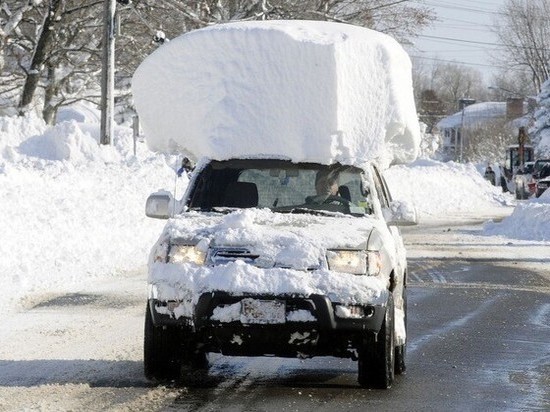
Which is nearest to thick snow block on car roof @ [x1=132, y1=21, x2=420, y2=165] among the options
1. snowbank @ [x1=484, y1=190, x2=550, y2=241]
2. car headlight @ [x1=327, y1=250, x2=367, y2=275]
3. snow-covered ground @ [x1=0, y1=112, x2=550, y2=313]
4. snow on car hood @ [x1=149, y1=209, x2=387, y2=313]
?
snow on car hood @ [x1=149, y1=209, x2=387, y2=313]

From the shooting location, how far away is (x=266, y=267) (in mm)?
9188

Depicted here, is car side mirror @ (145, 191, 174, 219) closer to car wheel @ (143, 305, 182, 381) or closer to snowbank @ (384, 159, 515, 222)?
car wheel @ (143, 305, 182, 381)

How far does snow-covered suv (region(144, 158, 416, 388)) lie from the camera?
905cm

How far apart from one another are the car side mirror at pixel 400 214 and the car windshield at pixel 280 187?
161 mm

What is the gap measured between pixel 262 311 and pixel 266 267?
11.5 inches

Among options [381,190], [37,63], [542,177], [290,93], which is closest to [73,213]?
[290,93]

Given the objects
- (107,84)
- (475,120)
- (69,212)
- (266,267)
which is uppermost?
(475,120)

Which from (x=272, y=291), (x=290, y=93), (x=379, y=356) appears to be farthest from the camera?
(x=290, y=93)

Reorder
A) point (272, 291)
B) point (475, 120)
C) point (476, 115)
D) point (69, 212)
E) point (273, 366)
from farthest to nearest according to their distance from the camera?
1. point (476, 115)
2. point (475, 120)
3. point (69, 212)
4. point (273, 366)
5. point (272, 291)

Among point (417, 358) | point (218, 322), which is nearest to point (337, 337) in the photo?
point (218, 322)

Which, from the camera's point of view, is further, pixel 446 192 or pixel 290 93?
pixel 446 192

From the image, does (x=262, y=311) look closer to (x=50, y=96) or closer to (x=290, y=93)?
(x=290, y=93)

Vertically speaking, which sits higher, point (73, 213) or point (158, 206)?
point (158, 206)

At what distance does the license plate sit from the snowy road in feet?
1.60
